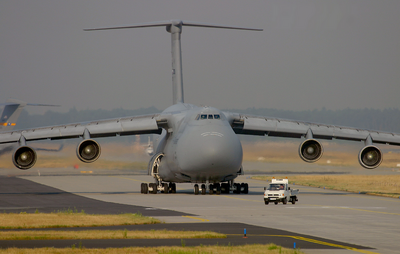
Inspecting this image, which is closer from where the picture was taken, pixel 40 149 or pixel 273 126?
pixel 273 126

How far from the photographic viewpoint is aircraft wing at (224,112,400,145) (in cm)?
3216

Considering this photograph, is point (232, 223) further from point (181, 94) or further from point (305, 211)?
point (181, 94)

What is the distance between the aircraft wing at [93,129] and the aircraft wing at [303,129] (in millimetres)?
4687

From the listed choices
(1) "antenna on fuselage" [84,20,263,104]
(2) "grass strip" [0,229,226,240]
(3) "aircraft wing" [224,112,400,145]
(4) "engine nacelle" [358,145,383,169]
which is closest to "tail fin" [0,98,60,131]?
(1) "antenna on fuselage" [84,20,263,104]

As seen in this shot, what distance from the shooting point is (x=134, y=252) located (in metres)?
12.1

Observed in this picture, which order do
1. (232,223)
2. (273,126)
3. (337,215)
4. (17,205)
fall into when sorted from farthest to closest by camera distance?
(273,126)
(17,205)
(337,215)
(232,223)

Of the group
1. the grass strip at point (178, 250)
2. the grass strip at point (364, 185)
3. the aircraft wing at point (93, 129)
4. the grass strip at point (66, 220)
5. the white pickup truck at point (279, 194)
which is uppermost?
the aircraft wing at point (93, 129)

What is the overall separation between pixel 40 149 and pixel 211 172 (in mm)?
29435

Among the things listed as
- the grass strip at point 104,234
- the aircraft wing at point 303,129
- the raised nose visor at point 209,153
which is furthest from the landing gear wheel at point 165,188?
the grass strip at point 104,234

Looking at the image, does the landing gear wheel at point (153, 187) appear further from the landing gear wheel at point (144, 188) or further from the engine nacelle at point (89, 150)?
the engine nacelle at point (89, 150)

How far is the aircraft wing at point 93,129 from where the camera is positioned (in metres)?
31.1

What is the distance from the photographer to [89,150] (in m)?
→ 30.4

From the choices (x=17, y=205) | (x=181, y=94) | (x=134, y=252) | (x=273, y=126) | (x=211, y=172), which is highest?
(x=181, y=94)

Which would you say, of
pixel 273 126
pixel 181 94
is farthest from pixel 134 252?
pixel 181 94
